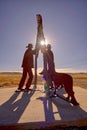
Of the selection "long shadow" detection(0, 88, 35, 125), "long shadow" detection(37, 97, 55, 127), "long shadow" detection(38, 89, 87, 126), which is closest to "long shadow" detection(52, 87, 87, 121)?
"long shadow" detection(38, 89, 87, 126)

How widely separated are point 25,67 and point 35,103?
10.1 ft

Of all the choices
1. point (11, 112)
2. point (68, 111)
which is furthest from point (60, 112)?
point (11, 112)

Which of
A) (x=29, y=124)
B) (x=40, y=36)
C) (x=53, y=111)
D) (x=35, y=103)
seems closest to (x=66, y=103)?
(x=35, y=103)

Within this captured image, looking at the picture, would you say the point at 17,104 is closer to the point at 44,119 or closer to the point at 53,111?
the point at 53,111

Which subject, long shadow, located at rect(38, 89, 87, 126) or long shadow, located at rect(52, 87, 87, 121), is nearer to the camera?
long shadow, located at rect(38, 89, 87, 126)

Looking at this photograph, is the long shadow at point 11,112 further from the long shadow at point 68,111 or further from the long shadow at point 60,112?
the long shadow at point 68,111

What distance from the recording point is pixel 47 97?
30.3 feet

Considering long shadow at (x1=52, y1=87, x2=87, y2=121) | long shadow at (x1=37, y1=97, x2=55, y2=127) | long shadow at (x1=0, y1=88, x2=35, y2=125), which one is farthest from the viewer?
long shadow at (x1=52, y1=87, x2=87, y2=121)

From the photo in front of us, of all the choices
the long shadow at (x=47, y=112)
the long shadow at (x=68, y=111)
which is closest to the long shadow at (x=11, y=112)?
the long shadow at (x=47, y=112)

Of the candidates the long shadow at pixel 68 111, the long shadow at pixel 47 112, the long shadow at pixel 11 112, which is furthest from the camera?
the long shadow at pixel 68 111

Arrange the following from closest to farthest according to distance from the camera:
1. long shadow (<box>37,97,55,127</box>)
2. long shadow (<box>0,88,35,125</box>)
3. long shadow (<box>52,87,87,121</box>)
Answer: long shadow (<box>37,97,55,127</box>) → long shadow (<box>0,88,35,125</box>) → long shadow (<box>52,87,87,121</box>)

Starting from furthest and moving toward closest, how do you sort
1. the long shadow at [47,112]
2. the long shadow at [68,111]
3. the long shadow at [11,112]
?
the long shadow at [68,111], the long shadow at [11,112], the long shadow at [47,112]

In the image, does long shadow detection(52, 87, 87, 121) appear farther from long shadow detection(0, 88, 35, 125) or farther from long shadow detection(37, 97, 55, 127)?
long shadow detection(0, 88, 35, 125)

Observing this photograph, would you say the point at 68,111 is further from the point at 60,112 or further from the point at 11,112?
the point at 11,112
